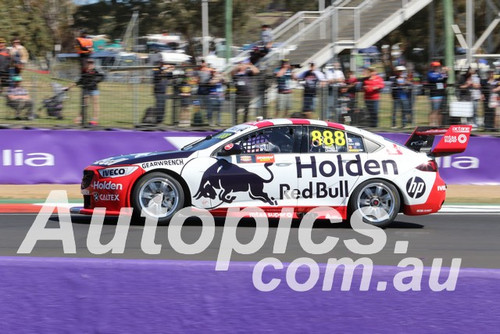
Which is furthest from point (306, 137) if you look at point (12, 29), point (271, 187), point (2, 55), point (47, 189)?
point (12, 29)

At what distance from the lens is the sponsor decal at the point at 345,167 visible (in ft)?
34.3

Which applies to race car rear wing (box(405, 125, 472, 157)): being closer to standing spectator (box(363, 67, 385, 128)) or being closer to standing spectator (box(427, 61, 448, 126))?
standing spectator (box(363, 67, 385, 128))

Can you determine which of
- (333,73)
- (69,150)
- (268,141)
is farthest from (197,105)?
(268,141)

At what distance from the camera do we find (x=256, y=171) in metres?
10.3

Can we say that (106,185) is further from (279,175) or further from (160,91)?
(160,91)

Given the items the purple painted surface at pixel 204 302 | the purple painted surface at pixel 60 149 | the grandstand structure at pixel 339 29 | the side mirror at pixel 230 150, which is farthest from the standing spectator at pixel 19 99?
the purple painted surface at pixel 204 302

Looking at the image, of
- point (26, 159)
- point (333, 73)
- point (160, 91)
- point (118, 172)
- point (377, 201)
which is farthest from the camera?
point (333, 73)

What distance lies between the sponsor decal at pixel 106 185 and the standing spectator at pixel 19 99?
217 inches

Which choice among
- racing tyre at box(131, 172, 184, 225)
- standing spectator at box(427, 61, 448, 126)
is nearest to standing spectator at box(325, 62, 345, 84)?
standing spectator at box(427, 61, 448, 126)

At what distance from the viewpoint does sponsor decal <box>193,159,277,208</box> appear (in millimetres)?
10281

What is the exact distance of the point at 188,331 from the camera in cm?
414

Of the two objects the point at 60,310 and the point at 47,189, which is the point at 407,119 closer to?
the point at 47,189

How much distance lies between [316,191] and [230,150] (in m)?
1.22

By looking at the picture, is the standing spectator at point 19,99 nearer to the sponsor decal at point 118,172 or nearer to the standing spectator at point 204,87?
the standing spectator at point 204,87
